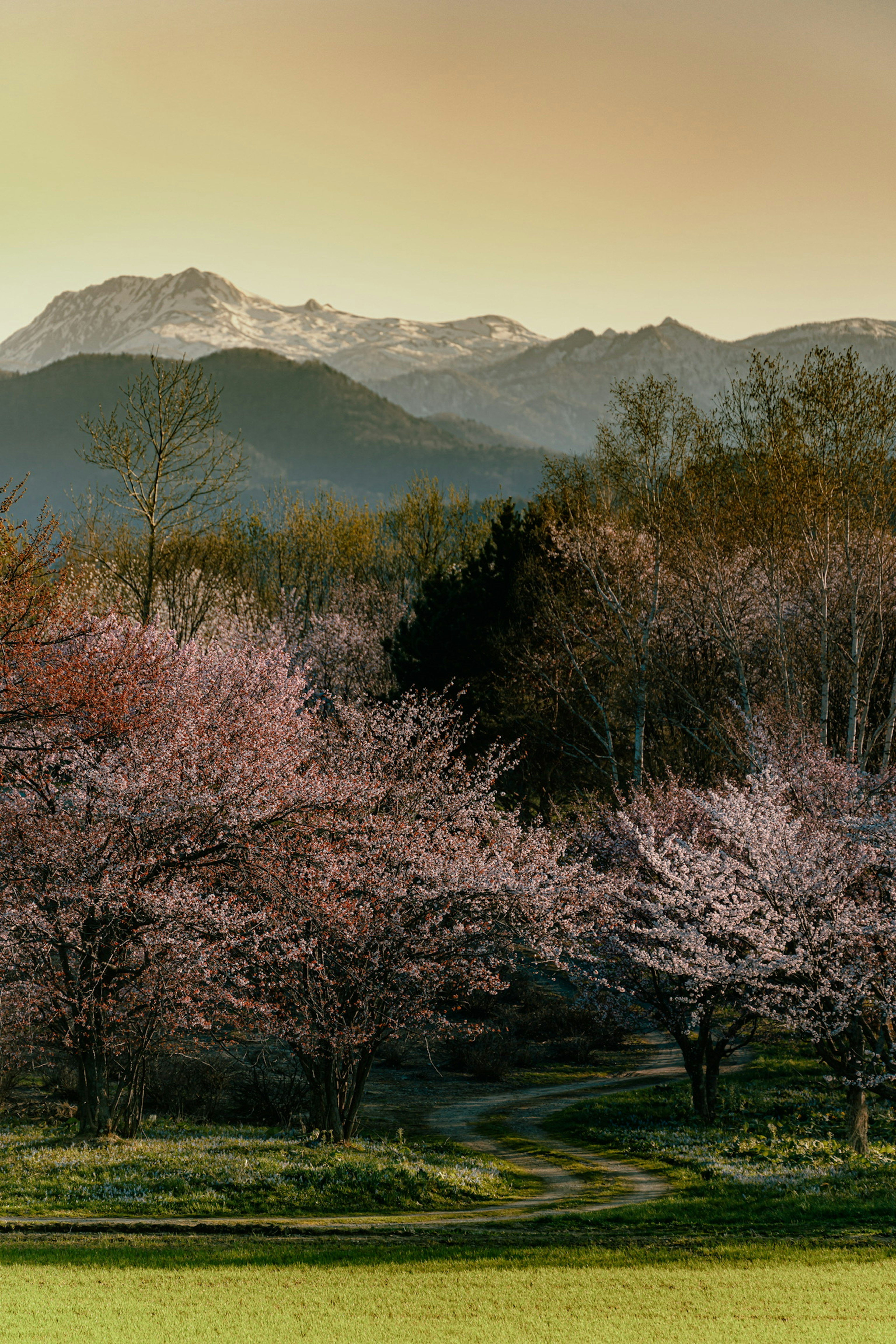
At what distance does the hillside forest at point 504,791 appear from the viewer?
18.6m

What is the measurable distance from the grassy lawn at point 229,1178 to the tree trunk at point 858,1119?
6.27 meters

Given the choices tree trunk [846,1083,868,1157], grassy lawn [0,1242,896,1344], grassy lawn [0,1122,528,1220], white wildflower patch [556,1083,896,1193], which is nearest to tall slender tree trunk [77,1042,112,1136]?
grassy lawn [0,1122,528,1220]

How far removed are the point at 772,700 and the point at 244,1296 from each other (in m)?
25.2

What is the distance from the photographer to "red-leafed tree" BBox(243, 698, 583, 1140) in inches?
743

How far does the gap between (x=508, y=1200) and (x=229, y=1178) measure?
4.25m

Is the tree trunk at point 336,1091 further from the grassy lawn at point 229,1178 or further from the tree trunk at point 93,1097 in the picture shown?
the tree trunk at point 93,1097

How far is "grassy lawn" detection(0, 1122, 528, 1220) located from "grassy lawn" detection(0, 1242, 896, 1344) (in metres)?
2.16

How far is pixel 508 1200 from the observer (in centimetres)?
1703

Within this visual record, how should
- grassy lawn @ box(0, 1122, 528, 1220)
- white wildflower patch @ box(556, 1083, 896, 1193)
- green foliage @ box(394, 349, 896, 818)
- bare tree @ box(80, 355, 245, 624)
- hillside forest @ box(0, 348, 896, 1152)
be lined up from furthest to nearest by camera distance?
bare tree @ box(80, 355, 245, 624) → green foliage @ box(394, 349, 896, 818) → hillside forest @ box(0, 348, 896, 1152) → white wildflower patch @ box(556, 1083, 896, 1193) → grassy lawn @ box(0, 1122, 528, 1220)

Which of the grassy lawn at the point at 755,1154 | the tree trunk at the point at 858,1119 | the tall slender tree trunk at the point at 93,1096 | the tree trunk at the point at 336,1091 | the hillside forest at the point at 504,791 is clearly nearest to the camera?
the grassy lawn at the point at 755,1154

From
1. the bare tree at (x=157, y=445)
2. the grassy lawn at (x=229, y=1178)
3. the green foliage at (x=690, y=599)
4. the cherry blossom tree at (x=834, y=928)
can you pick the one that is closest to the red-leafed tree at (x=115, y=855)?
the grassy lawn at (x=229, y=1178)

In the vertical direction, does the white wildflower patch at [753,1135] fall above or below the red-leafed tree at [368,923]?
below

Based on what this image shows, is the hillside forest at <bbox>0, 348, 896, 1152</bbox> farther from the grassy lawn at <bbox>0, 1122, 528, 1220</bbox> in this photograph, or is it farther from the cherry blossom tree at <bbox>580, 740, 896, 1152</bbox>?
the grassy lawn at <bbox>0, 1122, 528, 1220</bbox>

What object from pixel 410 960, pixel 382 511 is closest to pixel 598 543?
pixel 410 960
